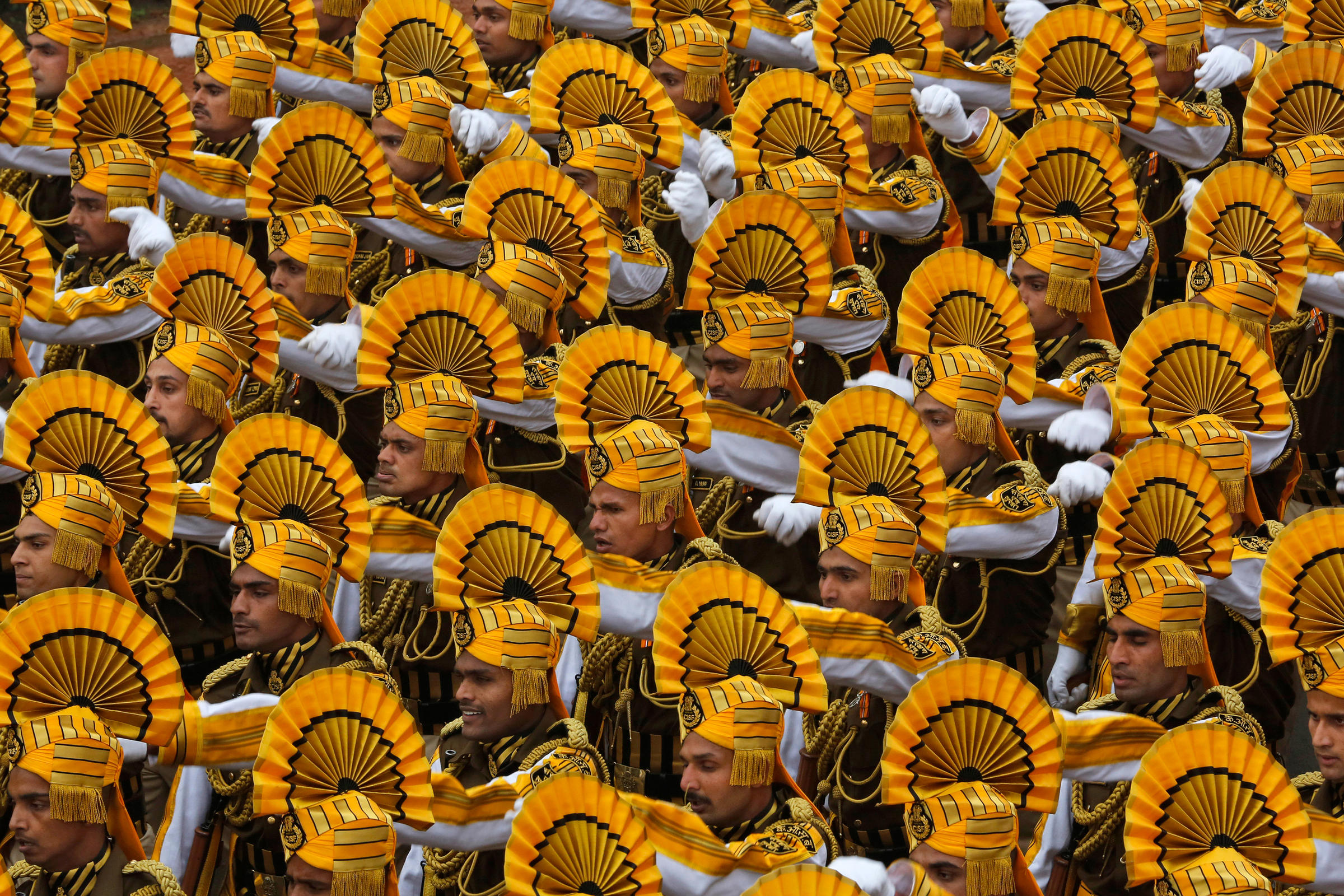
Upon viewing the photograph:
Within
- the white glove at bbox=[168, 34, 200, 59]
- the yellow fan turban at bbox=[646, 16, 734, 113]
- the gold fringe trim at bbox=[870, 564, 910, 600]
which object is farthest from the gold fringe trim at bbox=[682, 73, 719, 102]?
the gold fringe trim at bbox=[870, 564, 910, 600]

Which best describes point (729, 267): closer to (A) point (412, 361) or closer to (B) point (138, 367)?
(A) point (412, 361)

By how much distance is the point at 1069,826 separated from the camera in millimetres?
7887

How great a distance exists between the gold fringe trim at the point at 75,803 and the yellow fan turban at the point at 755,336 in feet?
12.0

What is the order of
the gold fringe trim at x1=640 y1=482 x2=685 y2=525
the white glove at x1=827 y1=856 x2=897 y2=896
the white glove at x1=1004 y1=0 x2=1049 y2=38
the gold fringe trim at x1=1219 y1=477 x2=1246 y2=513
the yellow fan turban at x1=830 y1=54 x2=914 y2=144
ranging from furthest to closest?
the white glove at x1=1004 y1=0 x2=1049 y2=38 → the yellow fan turban at x1=830 y1=54 x2=914 y2=144 → the gold fringe trim at x1=1219 y1=477 x2=1246 y2=513 → the gold fringe trim at x1=640 y1=482 x2=685 y2=525 → the white glove at x1=827 y1=856 x2=897 y2=896

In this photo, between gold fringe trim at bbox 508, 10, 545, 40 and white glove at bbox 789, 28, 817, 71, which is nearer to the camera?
gold fringe trim at bbox 508, 10, 545, 40

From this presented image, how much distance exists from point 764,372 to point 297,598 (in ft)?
8.26

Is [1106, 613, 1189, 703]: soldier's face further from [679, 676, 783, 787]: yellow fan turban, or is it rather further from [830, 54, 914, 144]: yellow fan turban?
[830, 54, 914, 144]: yellow fan turban

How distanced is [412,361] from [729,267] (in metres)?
1.64

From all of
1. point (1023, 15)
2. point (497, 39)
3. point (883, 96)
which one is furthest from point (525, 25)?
point (1023, 15)

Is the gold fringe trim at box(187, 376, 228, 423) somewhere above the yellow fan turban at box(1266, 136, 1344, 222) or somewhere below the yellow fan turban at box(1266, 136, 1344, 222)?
below

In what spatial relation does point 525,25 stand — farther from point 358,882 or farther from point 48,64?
point 358,882

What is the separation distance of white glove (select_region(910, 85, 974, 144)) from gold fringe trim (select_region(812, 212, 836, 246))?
908 mm

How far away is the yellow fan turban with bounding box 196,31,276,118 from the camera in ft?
37.7

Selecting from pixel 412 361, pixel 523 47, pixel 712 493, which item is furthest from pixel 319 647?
pixel 523 47
